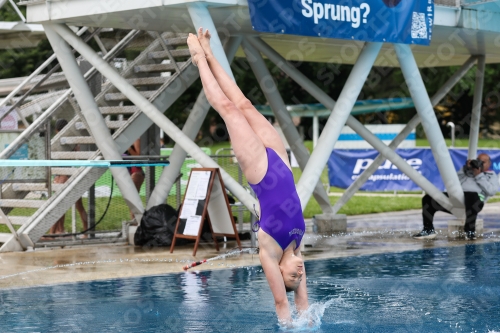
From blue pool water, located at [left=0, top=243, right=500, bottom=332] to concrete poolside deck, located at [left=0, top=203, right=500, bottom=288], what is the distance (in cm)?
57

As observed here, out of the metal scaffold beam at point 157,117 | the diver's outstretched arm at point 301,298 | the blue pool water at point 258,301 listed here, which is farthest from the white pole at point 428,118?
the diver's outstretched arm at point 301,298

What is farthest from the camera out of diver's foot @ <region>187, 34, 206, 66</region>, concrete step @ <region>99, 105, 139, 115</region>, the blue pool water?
concrete step @ <region>99, 105, 139, 115</region>

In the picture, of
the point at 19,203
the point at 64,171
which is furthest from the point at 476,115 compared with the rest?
the point at 19,203

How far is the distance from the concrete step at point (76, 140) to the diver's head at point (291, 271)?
8544mm

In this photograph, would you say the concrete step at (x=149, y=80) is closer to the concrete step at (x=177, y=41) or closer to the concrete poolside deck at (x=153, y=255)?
the concrete step at (x=177, y=41)

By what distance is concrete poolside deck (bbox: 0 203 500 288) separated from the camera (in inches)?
413

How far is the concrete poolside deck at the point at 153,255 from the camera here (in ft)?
34.4

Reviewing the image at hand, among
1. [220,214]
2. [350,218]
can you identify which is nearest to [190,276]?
[220,214]

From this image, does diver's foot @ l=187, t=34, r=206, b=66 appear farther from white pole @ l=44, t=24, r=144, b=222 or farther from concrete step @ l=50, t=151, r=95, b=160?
concrete step @ l=50, t=151, r=95, b=160

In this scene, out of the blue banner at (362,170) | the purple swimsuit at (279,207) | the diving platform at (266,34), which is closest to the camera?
the purple swimsuit at (279,207)

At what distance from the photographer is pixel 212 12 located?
12.1 m

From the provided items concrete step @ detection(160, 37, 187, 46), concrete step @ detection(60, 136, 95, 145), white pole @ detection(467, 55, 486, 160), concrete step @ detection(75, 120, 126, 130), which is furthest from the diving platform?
concrete step @ detection(60, 136, 95, 145)

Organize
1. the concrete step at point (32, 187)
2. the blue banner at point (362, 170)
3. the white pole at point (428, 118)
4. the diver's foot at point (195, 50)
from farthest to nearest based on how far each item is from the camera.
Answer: the blue banner at point (362, 170)
the concrete step at point (32, 187)
the white pole at point (428, 118)
the diver's foot at point (195, 50)

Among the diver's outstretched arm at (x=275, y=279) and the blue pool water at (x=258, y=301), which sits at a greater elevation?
the diver's outstretched arm at (x=275, y=279)
